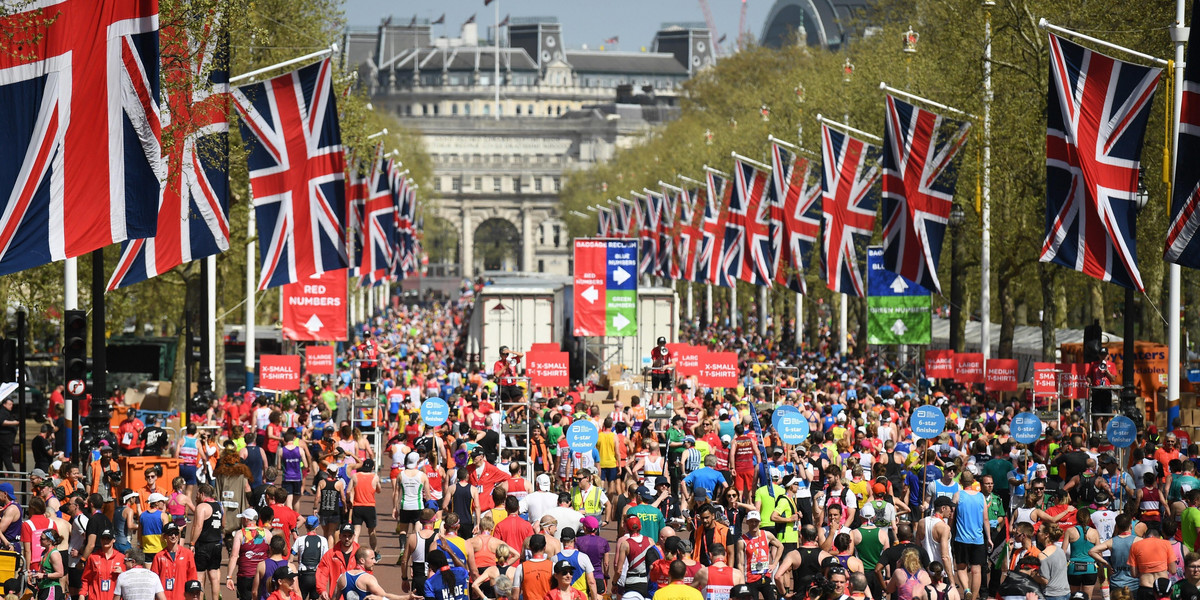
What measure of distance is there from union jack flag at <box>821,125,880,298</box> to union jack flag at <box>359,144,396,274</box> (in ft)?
40.4

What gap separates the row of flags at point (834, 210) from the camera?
30578mm

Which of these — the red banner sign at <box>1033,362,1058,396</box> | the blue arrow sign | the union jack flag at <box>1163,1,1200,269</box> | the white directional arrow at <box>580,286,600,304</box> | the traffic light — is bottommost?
the red banner sign at <box>1033,362,1058,396</box>

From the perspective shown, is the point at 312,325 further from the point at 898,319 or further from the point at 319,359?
the point at 898,319

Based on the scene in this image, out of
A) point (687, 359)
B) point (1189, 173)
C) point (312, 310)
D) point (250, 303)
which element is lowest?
point (687, 359)

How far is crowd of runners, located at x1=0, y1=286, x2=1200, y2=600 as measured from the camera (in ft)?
49.0

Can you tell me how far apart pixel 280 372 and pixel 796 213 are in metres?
15.4

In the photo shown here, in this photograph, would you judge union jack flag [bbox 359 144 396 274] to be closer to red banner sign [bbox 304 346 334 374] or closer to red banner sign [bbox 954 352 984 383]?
red banner sign [bbox 304 346 334 374]

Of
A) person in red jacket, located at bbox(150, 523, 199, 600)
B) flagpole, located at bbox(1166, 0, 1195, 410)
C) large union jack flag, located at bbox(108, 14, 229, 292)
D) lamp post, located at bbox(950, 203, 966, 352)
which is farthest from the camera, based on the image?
lamp post, located at bbox(950, 203, 966, 352)

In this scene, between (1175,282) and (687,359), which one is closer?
(1175,282)

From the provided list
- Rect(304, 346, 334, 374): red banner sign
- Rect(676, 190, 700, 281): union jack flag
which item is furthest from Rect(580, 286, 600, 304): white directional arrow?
Rect(676, 190, 700, 281): union jack flag

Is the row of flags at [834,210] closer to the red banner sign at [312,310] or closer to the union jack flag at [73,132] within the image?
the red banner sign at [312,310]

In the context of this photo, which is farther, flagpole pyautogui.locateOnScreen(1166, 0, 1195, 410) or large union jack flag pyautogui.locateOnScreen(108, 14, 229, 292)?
flagpole pyautogui.locateOnScreen(1166, 0, 1195, 410)

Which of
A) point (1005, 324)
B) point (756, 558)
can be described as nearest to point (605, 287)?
point (1005, 324)

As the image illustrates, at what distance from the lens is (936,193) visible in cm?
3050
